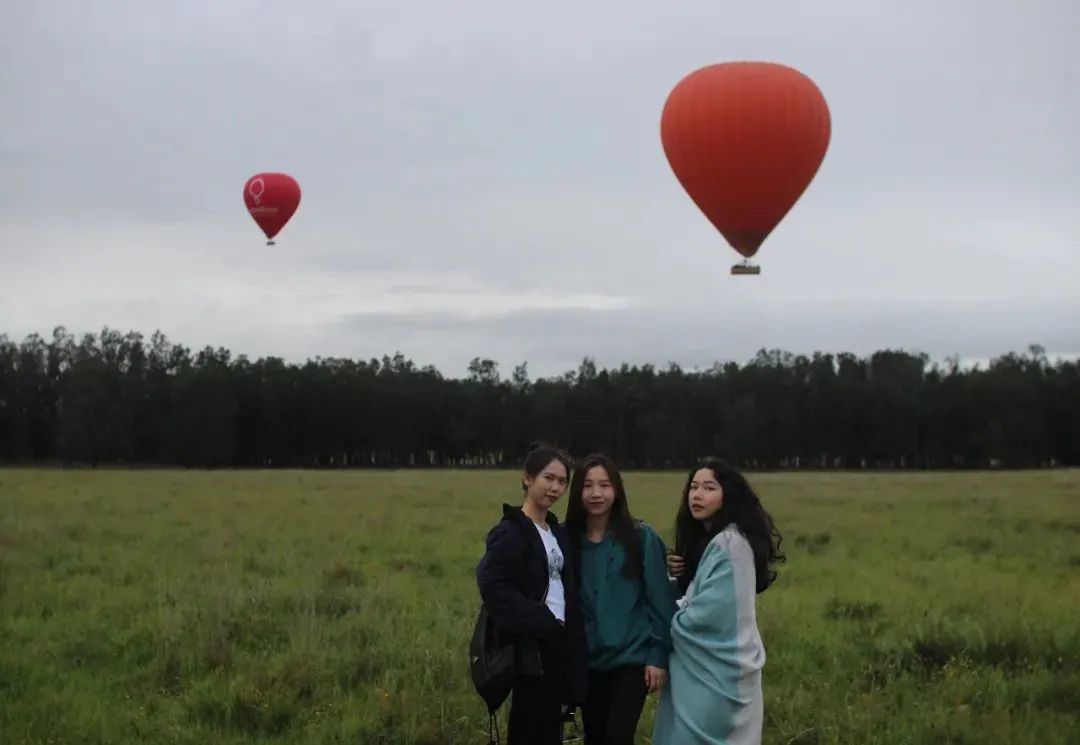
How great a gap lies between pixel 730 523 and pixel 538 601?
3.06 ft

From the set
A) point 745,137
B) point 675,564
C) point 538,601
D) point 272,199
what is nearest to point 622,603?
point 675,564

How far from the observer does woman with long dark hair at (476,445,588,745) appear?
5000mm

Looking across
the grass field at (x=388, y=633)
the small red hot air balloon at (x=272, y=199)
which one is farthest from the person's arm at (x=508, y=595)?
the small red hot air balloon at (x=272, y=199)

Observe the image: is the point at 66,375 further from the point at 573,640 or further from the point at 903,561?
the point at 573,640

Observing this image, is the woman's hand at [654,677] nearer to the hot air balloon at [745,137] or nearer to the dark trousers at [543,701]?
the dark trousers at [543,701]

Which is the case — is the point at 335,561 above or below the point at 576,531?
below

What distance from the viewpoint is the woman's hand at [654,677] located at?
5.18 meters

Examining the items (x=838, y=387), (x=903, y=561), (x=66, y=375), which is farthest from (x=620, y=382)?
(x=903, y=561)

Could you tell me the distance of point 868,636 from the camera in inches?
384

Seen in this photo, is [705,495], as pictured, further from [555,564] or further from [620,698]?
[620,698]

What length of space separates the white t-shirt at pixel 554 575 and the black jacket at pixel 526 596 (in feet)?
0.07

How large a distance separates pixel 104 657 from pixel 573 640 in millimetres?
5461

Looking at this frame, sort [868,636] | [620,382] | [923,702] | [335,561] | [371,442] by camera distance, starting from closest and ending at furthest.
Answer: [923,702] < [868,636] < [335,561] < [371,442] < [620,382]

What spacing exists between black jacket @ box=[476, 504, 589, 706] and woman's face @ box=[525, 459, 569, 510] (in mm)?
105
